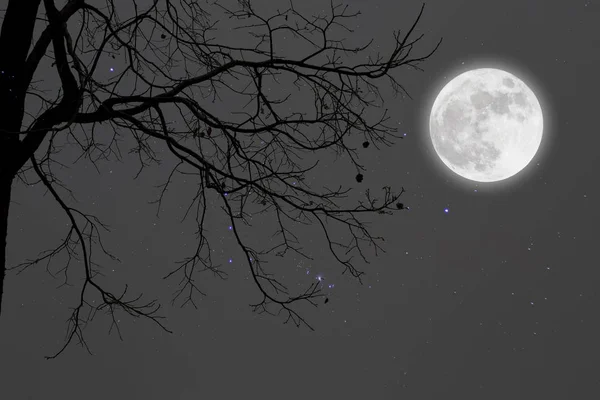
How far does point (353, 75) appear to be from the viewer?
4.00 metres

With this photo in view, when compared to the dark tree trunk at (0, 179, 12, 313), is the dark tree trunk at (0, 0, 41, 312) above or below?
above

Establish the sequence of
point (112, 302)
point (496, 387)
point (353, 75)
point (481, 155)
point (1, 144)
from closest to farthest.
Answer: point (1, 144), point (353, 75), point (112, 302), point (481, 155), point (496, 387)

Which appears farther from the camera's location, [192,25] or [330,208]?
[192,25]

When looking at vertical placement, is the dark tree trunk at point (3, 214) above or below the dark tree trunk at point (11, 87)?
below

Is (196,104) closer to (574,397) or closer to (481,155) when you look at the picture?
(481,155)

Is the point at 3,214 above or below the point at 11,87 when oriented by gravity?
below

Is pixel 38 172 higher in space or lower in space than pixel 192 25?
lower

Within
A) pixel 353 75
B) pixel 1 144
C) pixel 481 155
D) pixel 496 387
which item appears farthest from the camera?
pixel 496 387

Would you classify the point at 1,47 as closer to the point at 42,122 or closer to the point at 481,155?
the point at 42,122

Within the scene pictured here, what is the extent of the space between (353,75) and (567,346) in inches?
881

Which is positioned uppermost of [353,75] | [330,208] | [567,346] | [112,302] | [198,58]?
[567,346]

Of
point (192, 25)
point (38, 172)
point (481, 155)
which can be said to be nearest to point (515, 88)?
point (481, 155)

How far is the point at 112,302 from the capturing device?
14.1 ft

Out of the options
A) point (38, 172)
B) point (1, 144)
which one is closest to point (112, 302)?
point (38, 172)
